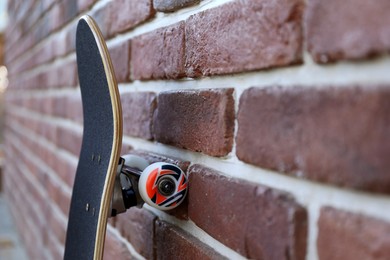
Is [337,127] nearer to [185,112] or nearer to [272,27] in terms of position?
[272,27]

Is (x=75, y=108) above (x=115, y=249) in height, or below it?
above

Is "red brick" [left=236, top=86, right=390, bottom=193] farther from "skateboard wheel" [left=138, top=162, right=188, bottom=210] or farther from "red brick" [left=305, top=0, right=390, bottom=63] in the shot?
"skateboard wheel" [left=138, top=162, right=188, bottom=210]

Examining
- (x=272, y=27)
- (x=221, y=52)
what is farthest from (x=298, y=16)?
(x=221, y=52)

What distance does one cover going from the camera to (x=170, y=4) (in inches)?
34.9

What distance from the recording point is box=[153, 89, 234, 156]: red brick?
0.69 metres

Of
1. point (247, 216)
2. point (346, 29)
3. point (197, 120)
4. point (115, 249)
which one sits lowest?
point (115, 249)

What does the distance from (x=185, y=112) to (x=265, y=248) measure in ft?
0.97

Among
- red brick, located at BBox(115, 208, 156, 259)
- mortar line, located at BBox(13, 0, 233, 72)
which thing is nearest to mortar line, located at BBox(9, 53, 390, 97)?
mortar line, located at BBox(13, 0, 233, 72)

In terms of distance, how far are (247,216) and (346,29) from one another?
0.26 m

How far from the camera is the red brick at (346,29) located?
44 cm

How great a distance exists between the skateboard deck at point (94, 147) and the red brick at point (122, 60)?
152mm

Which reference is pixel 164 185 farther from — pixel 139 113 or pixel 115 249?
pixel 115 249

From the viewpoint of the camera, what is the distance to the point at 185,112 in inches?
32.5

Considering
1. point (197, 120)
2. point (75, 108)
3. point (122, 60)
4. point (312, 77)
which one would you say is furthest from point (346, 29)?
point (75, 108)
